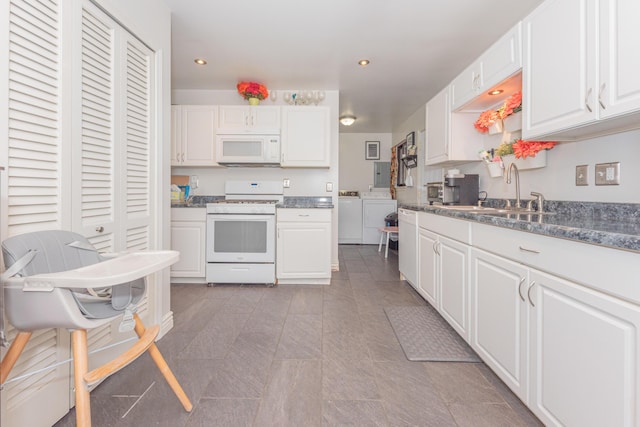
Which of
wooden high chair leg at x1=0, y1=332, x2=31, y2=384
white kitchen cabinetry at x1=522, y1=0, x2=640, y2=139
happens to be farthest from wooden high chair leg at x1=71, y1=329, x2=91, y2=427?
white kitchen cabinetry at x1=522, y1=0, x2=640, y2=139

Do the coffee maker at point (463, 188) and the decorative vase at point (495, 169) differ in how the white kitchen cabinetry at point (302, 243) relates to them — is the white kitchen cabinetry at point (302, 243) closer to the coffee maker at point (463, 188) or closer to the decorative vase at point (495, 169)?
the coffee maker at point (463, 188)

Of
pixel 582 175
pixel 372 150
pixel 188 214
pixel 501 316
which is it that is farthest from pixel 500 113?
pixel 372 150

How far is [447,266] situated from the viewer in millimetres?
2082

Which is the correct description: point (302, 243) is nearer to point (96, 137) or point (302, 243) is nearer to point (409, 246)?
point (409, 246)

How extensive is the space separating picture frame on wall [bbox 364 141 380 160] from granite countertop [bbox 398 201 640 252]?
4.26 metres

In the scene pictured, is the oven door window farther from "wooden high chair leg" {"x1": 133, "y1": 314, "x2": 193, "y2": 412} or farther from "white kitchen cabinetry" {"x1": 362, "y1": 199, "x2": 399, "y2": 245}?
"white kitchen cabinetry" {"x1": 362, "y1": 199, "x2": 399, "y2": 245}

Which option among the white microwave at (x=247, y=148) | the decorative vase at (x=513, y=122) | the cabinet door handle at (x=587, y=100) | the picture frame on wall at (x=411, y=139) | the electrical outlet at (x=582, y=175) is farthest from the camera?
the picture frame on wall at (x=411, y=139)

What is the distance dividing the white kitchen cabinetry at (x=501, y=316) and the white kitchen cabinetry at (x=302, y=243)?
1.71 meters

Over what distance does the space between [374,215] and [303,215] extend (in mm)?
2887

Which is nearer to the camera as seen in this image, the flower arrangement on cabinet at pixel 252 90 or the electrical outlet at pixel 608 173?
the electrical outlet at pixel 608 173

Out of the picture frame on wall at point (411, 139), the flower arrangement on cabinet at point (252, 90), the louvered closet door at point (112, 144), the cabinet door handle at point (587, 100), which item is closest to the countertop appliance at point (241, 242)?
the louvered closet door at point (112, 144)

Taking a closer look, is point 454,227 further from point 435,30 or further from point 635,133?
point 435,30

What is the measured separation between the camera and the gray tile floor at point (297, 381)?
1306 mm

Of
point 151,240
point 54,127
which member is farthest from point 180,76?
point 54,127
